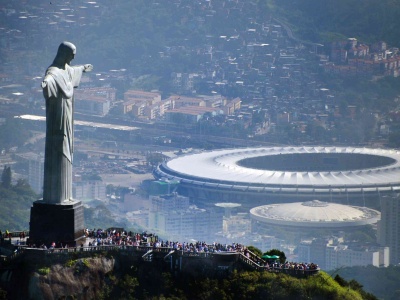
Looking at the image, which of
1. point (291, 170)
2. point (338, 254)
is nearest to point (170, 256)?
point (338, 254)

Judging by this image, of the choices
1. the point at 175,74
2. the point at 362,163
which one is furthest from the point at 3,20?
the point at 362,163

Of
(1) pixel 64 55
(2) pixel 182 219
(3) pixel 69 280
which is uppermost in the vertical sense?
(1) pixel 64 55

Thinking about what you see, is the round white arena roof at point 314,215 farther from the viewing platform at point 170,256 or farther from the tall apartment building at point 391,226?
the viewing platform at point 170,256

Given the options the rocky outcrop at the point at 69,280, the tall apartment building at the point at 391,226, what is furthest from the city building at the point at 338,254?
the rocky outcrop at the point at 69,280

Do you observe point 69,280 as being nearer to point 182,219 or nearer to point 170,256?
point 170,256

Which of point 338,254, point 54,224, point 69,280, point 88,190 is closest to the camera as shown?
point 69,280

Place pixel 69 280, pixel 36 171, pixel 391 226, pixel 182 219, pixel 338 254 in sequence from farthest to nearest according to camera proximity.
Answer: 1. pixel 36 171
2. pixel 182 219
3. pixel 391 226
4. pixel 338 254
5. pixel 69 280

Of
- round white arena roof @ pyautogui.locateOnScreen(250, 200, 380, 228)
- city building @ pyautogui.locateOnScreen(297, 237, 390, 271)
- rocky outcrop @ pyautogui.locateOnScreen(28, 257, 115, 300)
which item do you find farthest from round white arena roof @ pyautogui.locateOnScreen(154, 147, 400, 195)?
rocky outcrop @ pyautogui.locateOnScreen(28, 257, 115, 300)
